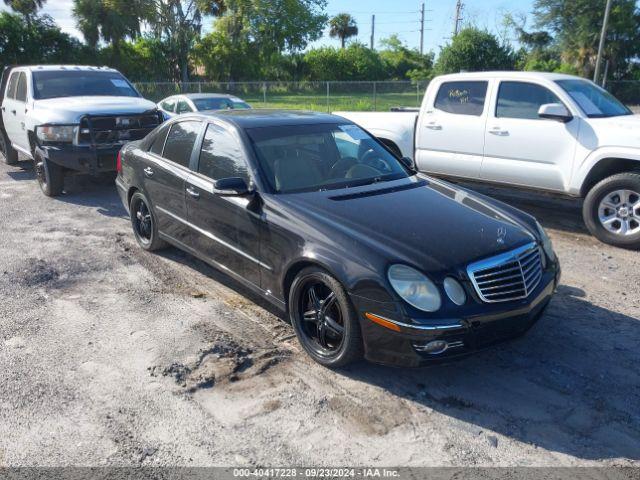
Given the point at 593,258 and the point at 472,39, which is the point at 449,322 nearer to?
the point at 593,258

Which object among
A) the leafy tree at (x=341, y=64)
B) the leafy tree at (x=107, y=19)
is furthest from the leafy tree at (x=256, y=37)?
the leafy tree at (x=107, y=19)

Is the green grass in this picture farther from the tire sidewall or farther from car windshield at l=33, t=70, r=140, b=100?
the tire sidewall

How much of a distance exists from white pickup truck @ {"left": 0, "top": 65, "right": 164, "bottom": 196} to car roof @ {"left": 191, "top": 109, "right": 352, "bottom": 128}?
3.98m

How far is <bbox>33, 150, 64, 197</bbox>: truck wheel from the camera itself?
349 inches

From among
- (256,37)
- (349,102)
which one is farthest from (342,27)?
(349,102)

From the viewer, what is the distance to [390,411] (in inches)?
135

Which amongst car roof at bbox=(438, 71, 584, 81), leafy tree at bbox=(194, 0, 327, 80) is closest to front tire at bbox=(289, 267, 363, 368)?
car roof at bbox=(438, 71, 584, 81)

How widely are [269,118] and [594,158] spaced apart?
12.7 feet

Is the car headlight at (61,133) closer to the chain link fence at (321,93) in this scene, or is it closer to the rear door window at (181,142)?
the rear door window at (181,142)

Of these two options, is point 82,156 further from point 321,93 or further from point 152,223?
point 321,93

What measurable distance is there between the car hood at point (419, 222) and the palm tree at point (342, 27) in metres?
78.0

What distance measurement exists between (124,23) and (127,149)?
3678 centimetres

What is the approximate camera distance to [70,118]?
8.58 metres

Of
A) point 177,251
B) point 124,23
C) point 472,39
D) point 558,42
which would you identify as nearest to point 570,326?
point 177,251
